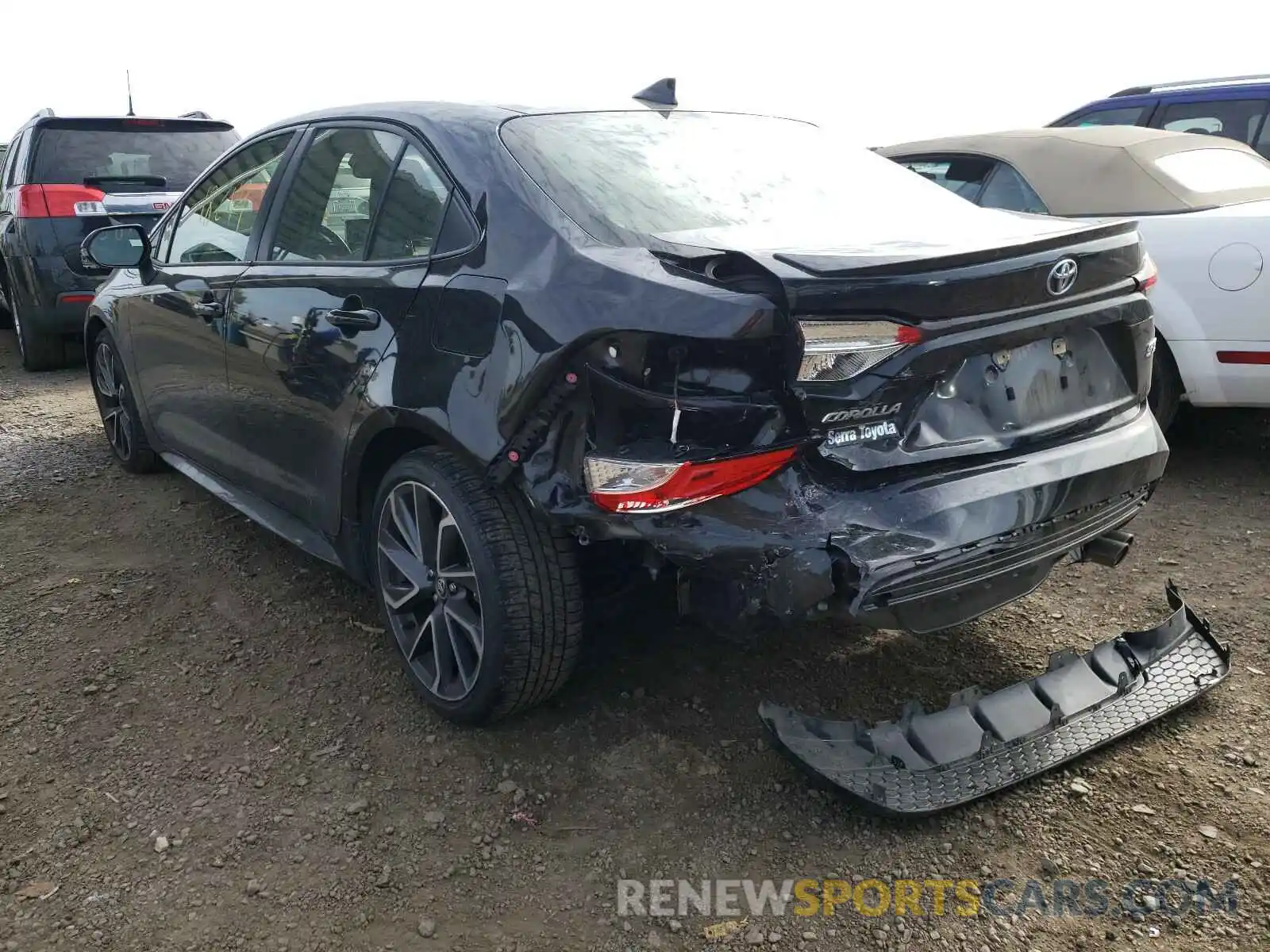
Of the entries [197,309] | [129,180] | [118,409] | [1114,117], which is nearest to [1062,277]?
[197,309]

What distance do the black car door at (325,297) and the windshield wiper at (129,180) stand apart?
458cm

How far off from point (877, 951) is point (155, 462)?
4200 millimetres

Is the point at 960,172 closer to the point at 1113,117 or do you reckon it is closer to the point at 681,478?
the point at 1113,117

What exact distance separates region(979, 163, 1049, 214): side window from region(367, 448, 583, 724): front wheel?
10.4ft

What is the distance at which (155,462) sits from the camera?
4949mm

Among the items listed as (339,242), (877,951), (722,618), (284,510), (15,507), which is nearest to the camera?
(877,951)

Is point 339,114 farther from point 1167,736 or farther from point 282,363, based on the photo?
point 1167,736

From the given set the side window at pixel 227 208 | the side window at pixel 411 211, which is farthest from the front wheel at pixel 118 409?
the side window at pixel 411 211

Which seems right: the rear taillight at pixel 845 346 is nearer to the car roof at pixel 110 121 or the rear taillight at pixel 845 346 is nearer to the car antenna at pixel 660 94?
the car antenna at pixel 660 94

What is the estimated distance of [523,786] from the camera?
260 centimetres

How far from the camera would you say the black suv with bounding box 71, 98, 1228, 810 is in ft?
7.04

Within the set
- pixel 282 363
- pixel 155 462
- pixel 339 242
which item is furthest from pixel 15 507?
pixel 339 242

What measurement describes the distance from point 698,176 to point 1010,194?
2648 millimetres

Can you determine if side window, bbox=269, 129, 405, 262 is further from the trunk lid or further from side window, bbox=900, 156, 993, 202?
side window, bbox=900, 156, 993, 202
